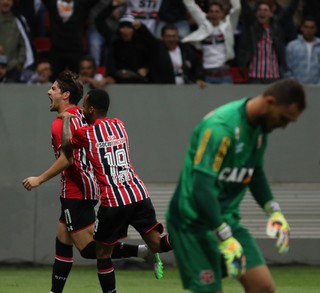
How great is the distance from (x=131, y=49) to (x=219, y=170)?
764cm

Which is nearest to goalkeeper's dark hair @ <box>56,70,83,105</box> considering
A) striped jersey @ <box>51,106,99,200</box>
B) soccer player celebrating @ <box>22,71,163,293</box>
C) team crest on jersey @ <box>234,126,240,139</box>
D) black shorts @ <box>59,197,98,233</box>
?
soccer player celebrating @ <box>22,71,163,293</box>

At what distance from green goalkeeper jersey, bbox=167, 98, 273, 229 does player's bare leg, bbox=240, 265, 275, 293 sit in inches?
13.6

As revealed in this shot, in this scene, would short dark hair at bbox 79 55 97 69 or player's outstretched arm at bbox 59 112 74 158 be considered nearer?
player's outstretched arm at bbox 59 112 74 158

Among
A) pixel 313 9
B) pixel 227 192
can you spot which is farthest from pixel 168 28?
pixel 227 192

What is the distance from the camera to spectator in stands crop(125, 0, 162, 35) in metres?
14.5

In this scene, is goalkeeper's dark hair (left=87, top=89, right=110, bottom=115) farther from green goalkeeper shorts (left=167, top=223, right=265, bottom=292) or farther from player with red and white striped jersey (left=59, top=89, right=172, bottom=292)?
green goalkeeper shorts (left=167, top=223, right=265, bottom=292)

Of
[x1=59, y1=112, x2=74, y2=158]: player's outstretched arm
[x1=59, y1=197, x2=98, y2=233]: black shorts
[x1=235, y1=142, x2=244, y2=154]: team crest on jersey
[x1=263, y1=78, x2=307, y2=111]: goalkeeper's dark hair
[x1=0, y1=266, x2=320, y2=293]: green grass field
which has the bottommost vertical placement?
[x1=0, y1=266, x2=320, y2=293]: green grass field

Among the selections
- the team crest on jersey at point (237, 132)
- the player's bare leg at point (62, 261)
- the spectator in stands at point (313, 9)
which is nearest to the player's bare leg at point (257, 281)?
the team crest on jersey at point (237, 132)

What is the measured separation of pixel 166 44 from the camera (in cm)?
1400

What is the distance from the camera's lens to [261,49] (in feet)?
46.2

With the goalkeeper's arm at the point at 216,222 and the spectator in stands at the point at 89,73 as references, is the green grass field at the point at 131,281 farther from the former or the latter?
the goalkeeper's arm at the point at 216,222

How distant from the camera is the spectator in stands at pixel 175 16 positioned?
14.7 meters

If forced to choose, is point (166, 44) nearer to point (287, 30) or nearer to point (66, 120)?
point (287, 30)

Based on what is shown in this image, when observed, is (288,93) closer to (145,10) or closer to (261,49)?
(261,49)
